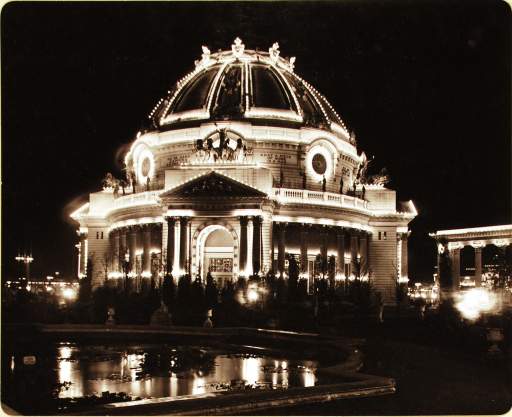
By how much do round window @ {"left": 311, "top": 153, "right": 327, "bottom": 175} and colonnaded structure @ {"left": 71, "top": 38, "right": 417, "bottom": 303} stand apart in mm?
134

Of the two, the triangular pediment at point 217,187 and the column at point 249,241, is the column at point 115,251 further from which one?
the column at point 249,241

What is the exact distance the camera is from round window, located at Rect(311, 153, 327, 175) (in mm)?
91188

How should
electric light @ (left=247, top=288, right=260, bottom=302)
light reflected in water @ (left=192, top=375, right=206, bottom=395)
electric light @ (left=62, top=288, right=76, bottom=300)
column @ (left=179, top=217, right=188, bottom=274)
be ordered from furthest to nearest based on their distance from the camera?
column @ (left=179, top=217, right=188, bottom=274) < electric light @ (left=62, top=288, right=76, bottom=300) < electric light @ (left=247, top=288, right=260, bottom=302) < light reflected in water @ (left=192, top=375, right=206, bottom=395)

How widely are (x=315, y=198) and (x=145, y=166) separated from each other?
75.4ft

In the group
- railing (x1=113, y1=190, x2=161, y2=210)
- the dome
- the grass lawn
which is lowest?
the grass lawn

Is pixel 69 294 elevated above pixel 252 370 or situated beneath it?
elevated above

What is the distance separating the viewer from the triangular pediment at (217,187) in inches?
3004

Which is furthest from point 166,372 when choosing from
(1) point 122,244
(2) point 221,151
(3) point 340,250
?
(1) point 122,244

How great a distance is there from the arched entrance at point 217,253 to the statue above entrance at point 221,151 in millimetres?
7169

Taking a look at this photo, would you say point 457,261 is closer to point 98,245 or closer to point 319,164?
point 319,164

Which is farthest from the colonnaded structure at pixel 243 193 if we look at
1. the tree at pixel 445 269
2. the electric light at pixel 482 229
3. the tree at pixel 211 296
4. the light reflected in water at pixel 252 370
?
the light reflected in water at pixel 252 370

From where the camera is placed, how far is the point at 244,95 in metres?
92.7

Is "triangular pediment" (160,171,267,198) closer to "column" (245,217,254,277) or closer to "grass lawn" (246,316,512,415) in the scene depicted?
"column" (245,217,254,277)

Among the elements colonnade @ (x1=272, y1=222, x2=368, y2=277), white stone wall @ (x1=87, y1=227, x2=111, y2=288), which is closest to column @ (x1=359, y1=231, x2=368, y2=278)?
colonnade @ (x1=272, y1=222, x2=368, y2=277)
